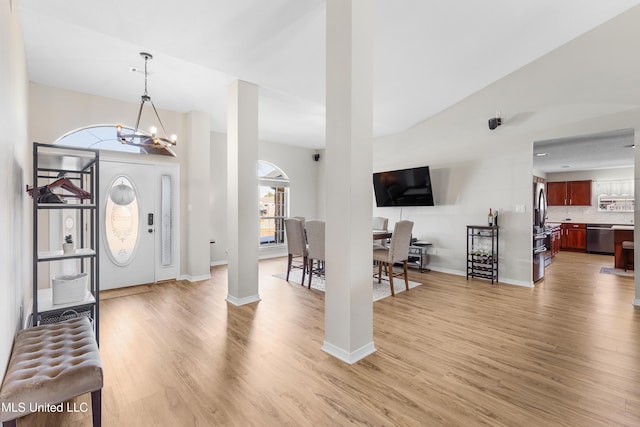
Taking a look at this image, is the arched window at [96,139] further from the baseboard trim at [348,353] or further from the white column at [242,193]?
the baseboard trim at [348,353]

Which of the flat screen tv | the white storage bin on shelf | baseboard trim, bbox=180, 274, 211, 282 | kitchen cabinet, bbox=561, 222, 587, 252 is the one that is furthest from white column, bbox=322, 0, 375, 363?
kitchen cabinet, bbox=561, 222, 587, 252

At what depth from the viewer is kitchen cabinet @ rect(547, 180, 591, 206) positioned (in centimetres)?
845

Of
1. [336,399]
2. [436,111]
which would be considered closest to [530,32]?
[436,111]

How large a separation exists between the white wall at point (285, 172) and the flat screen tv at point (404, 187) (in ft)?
7.48

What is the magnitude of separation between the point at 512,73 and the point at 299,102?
10.9 feet

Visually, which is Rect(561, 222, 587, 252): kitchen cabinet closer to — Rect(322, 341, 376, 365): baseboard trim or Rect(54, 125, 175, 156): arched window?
Rect(322, 341, 376, 365): baseboard trim

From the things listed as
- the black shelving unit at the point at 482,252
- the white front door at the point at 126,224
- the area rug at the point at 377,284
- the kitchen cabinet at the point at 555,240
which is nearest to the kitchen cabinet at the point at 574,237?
the kitchen cabinet at the point at 555,240

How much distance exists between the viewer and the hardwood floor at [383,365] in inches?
69.0

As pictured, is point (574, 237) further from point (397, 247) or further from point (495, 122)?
point (397, 247)

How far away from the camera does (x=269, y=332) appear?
2.90m

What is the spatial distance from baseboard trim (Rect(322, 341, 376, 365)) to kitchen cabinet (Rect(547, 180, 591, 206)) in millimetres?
9372

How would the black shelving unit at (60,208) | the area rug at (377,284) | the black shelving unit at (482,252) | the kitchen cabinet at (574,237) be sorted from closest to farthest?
the black shelving unit at (60,208), the area rug at (377,284), the black shelving unit at (482,252), the kitchen cabinet at (574,237)

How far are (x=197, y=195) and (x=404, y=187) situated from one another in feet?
12.7

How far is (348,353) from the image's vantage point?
7.64ft
